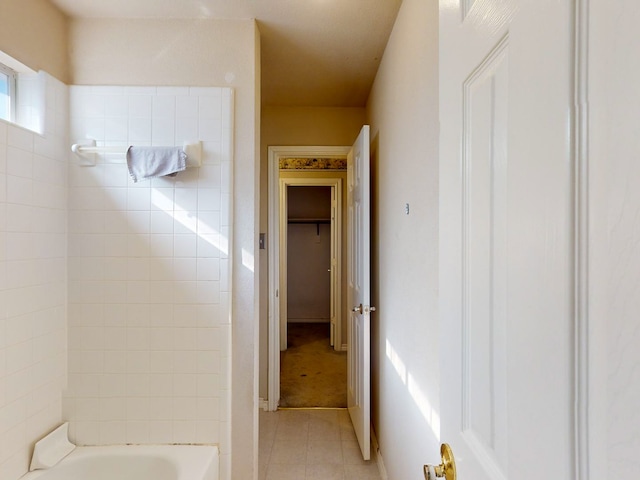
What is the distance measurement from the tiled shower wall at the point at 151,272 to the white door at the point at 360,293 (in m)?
0.85

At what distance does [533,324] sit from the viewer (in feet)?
1.27

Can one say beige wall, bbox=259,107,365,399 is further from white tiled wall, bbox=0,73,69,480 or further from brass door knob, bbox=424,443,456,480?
brass door knob, bbox=424,443,456,480

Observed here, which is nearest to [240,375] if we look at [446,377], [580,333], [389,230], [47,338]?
[47,338]

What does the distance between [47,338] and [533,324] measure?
208cm

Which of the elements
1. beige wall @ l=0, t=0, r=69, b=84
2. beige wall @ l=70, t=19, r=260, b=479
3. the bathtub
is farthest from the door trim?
beige wall @ l=0, t=0, r=69, b=84

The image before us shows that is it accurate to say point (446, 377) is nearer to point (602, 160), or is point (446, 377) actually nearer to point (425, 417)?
point (602, 160)

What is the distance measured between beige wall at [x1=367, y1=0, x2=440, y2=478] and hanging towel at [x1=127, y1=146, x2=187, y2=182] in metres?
1.12

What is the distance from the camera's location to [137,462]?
68.9 inches

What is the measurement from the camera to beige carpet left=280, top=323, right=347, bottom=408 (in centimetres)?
315

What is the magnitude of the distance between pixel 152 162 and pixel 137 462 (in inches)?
59.3

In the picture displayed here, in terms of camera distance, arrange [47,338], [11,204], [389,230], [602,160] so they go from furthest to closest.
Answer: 1. [389,230]
2. [47,338]
3. [11,204]
4. [602,160]

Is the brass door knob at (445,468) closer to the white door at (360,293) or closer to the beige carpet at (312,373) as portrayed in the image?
the white door at (360,293)

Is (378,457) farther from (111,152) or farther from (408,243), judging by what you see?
(111,152)

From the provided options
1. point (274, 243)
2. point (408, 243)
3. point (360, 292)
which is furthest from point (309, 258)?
point (408, 243)
